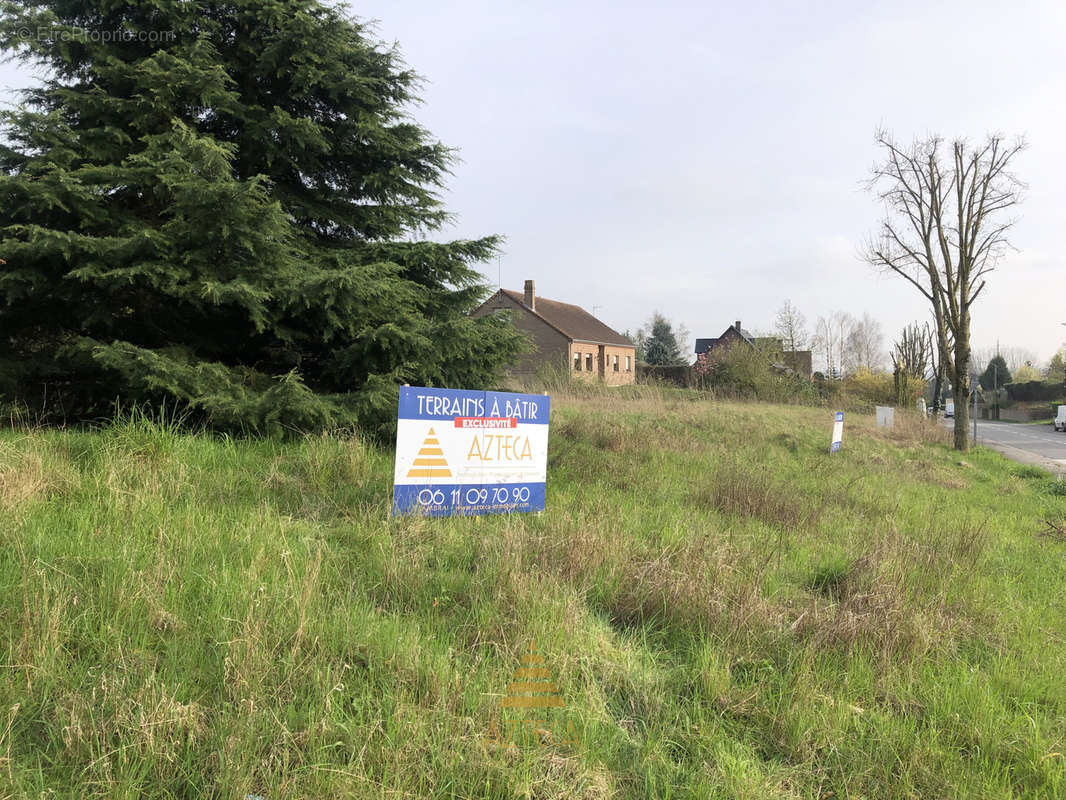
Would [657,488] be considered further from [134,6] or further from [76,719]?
[134,6]

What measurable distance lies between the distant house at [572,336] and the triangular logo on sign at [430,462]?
36057 millimetres

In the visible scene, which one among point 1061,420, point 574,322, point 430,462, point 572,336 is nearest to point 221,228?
point 430,462

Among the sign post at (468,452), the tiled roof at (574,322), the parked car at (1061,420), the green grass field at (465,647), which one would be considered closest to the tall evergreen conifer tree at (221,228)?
the green grass field at (465,647)

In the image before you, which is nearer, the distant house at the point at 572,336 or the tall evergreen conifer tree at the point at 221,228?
the tall evergreen conifer tree at the point at 221,228

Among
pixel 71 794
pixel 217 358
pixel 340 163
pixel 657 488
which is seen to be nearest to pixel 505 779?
pixel 71 794

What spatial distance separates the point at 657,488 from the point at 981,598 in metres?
3.22

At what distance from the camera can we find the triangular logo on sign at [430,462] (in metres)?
4.56

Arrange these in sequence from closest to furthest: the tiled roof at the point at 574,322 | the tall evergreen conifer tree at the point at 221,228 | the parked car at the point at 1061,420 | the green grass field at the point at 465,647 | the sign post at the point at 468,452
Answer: the green grass field at the point at 465,647 → the sign post at the point at 468,452 → the tall evergreen conifer tree at the point at 221,228 → the parked car at the point at 1061,420 → the tiled roof at the point at 574,322

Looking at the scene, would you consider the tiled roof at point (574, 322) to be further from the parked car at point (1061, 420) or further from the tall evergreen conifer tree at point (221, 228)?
the tall evergreen conifer tree at point (221, 228)

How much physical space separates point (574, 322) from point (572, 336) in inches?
198

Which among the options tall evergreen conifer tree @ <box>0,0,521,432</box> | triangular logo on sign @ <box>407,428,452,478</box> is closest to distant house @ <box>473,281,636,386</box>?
tall evergreen conifer tree @ <box>0,0,521,432</box>

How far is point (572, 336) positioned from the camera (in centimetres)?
4697

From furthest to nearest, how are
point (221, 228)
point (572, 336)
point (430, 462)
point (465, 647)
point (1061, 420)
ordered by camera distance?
1. point (572, 336)
2. point (1061, 420)
3. point (221, 228)
4. point (430, 462)
5. point (465, 647)

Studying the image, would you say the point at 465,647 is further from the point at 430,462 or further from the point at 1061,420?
the point at 1061,420
